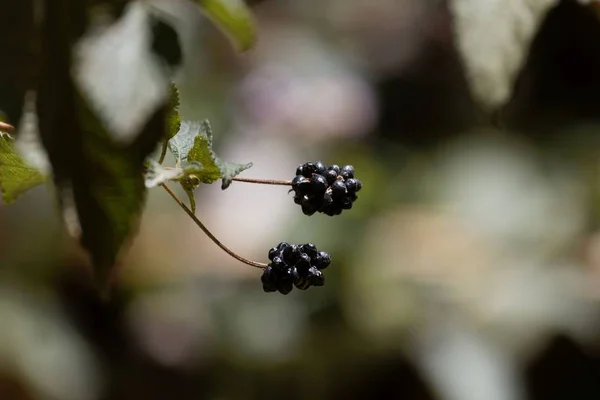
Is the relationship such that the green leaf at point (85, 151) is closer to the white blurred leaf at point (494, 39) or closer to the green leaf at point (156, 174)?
the green leaf at point (156, 174)

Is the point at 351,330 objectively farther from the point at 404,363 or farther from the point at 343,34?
the point at 343,34

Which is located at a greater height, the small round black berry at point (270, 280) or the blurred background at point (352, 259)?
the blurred background at point (352, 259)

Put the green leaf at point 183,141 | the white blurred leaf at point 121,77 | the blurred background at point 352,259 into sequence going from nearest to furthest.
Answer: the white blurred leaf at point 121,77 → the green leaf at point 183,141 → the blurred background at point 352,259

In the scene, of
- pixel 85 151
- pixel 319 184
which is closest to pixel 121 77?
pixel 85 151

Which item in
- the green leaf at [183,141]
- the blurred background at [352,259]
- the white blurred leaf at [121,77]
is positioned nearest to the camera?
the white blurred leaf at [121,77]

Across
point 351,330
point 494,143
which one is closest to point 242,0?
point 351,330

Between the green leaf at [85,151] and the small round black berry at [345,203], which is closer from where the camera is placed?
the green leaf at [85,151]

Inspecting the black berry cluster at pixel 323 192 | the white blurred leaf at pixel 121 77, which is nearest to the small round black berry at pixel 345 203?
the black berry cluster at pixel 323 192
